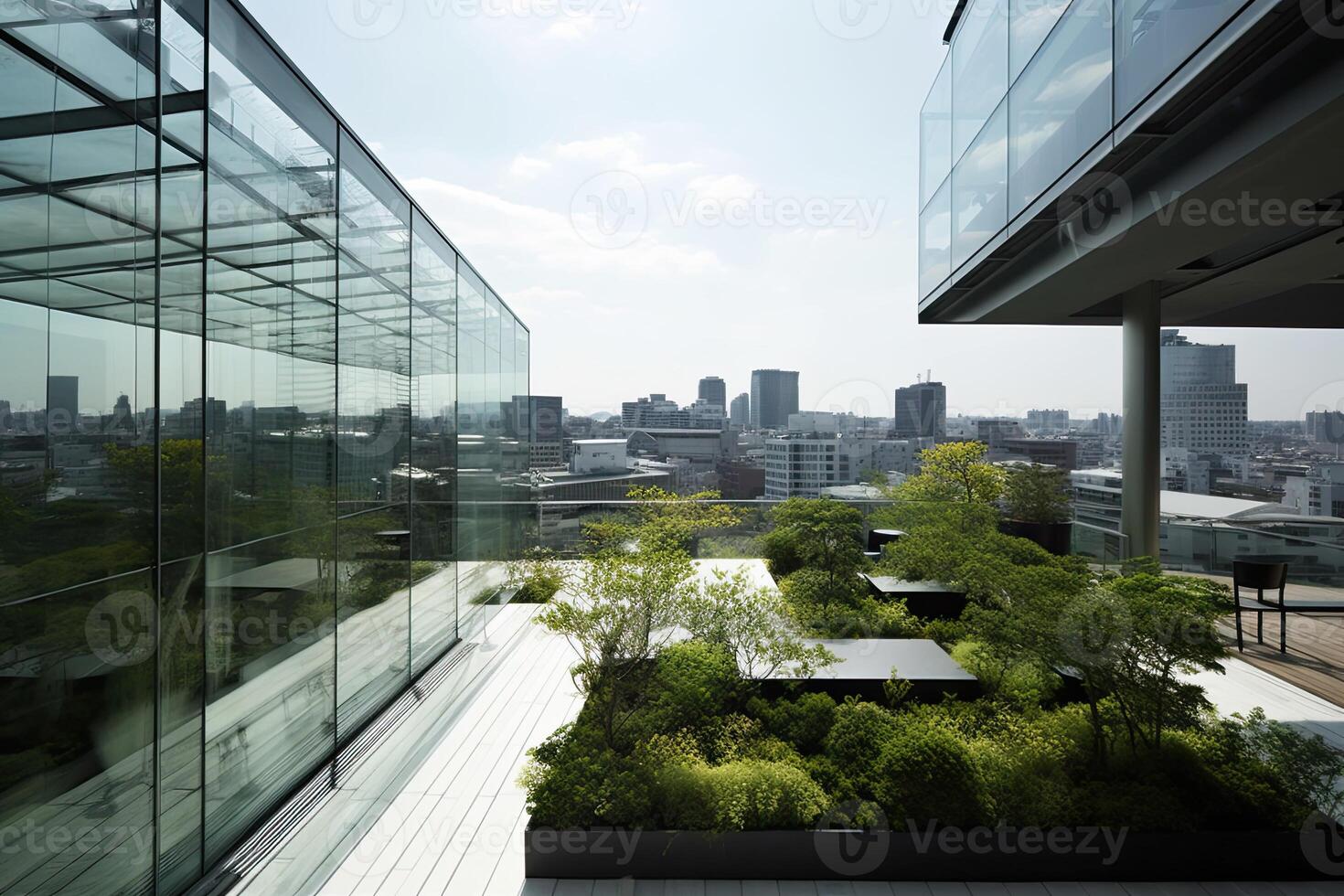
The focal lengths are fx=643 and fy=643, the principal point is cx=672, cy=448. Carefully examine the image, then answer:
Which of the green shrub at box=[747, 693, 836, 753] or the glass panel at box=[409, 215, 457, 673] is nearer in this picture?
the green shrub at box=[747, 693, 836, 753]

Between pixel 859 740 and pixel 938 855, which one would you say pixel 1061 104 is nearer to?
pixel 859 740

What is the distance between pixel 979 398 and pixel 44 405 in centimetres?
1405

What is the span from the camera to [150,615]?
2252mm

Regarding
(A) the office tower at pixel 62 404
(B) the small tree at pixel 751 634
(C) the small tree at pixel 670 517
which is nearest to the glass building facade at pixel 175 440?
(A) the office tower at pixel 62 404

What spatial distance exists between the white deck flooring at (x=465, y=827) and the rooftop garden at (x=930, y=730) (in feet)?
0.83

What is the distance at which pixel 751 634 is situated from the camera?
4566 mm

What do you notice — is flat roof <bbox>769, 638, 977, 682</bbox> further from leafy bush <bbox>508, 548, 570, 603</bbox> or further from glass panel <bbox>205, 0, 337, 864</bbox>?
leafy bush <bbox>508, 548, 570, 603</bbox>

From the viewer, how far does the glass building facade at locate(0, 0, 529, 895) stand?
1817 millimetres

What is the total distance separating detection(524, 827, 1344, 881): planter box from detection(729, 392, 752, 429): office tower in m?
14.8

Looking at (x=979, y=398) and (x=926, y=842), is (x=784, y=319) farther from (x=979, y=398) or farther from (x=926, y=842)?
(x=926, y=842)

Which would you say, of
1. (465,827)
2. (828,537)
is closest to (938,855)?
(465,827)

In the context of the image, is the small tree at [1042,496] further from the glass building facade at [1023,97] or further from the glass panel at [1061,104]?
the glass panel at [1061,104]

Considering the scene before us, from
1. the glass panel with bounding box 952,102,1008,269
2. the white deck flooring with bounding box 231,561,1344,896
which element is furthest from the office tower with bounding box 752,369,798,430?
the white deck flooring with bounding box 231,561,1344,896

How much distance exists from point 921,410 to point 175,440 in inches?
492
